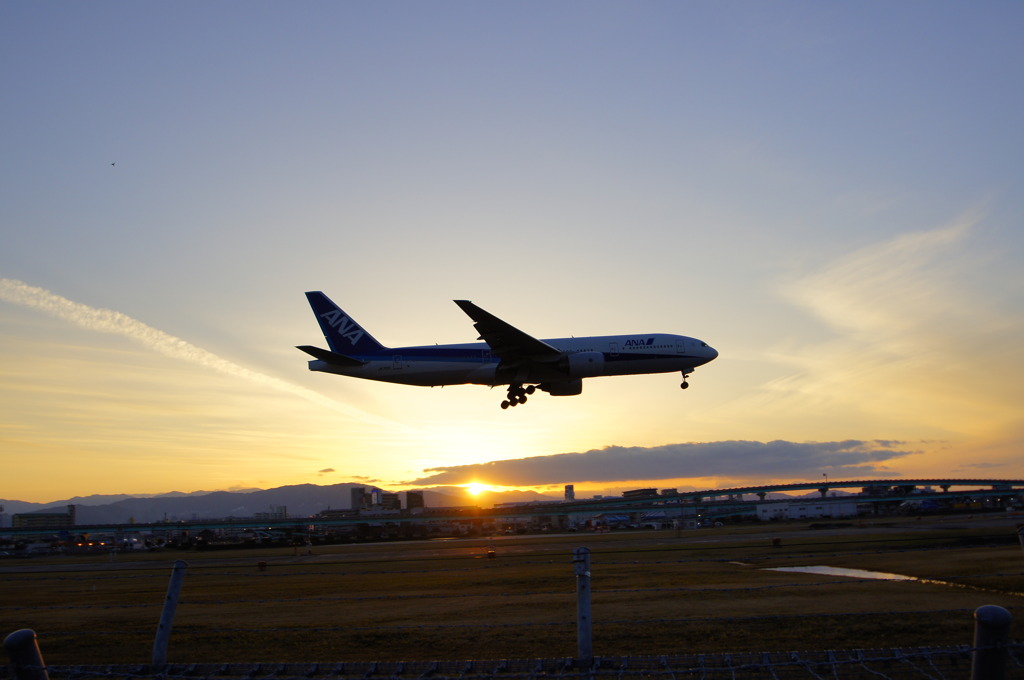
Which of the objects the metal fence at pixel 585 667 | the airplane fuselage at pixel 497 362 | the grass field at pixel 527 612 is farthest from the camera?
the airplane fuselage at pixel 497 362

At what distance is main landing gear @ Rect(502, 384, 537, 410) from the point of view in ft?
168

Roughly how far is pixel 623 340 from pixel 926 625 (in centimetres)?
3491

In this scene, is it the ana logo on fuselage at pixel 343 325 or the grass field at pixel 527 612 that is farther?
the ana logo on fuselage at pixel 343 325

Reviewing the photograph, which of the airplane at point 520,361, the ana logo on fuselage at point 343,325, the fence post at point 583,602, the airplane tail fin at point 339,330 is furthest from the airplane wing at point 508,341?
the fence post at point 583,602

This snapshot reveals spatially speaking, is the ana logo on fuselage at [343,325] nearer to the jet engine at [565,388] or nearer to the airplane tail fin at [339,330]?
the airplane tail fin at [339,330]

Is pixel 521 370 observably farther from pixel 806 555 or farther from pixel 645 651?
pixel 645 651

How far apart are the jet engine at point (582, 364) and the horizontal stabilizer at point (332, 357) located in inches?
518

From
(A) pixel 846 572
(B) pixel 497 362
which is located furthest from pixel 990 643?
(B) pixel 497 362

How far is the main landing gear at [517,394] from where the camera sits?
5116cm

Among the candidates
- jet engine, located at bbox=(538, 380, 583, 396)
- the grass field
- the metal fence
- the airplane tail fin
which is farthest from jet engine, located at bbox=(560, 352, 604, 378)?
the metal fence

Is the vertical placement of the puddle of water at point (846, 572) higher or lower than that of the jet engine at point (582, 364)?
lower

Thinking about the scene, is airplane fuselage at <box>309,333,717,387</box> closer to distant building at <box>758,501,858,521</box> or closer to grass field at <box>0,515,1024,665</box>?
grass field at <box>0,515,1024,665</box>

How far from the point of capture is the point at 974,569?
84.4ft

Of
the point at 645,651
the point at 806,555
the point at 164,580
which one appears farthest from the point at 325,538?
the point at 645,651
